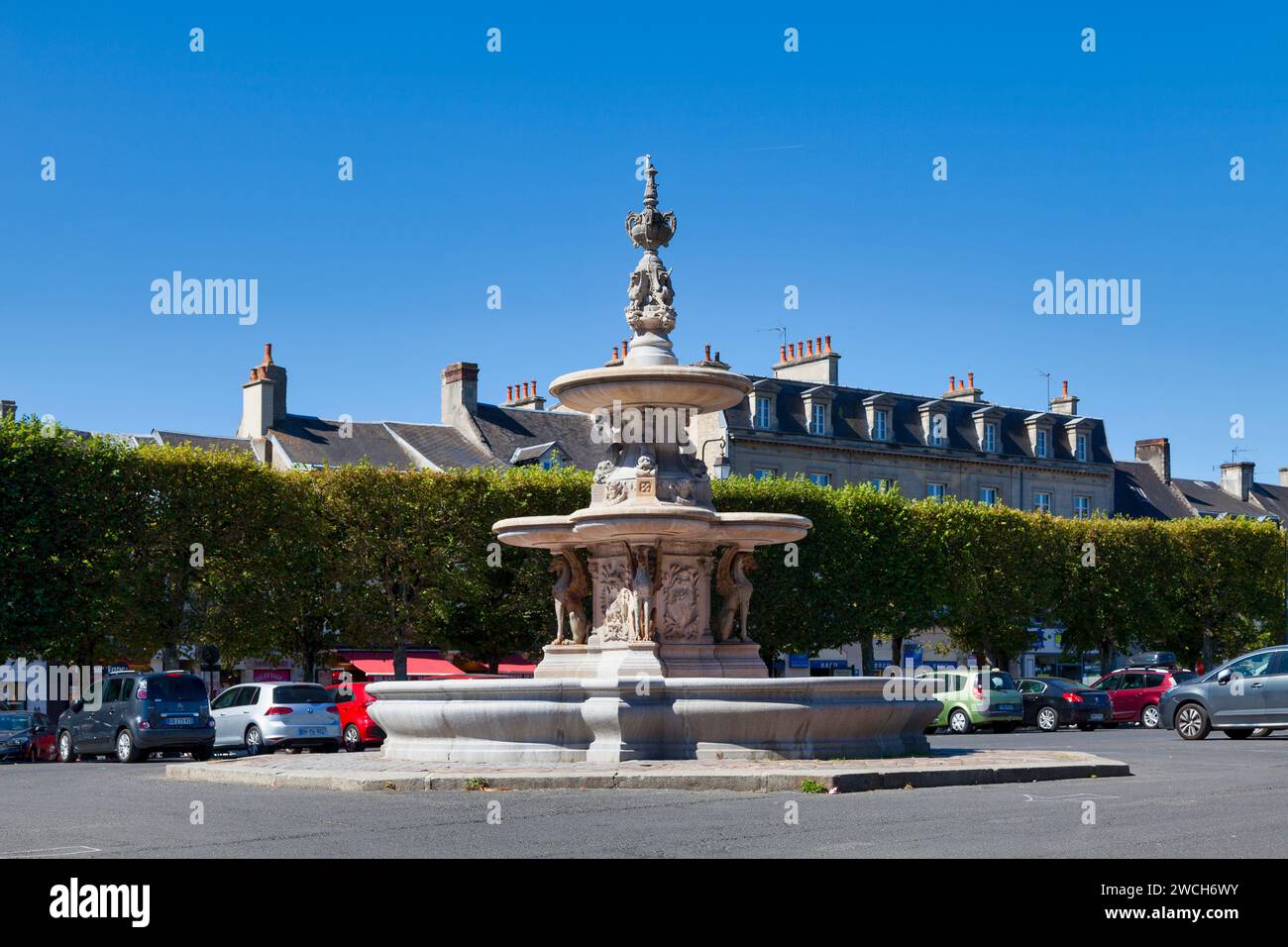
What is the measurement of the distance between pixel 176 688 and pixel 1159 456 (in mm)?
65899

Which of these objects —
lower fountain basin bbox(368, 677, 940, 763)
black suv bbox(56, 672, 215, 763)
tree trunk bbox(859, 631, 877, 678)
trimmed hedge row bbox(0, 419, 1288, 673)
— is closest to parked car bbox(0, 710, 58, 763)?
black suv bbox(56, 672, 215, 763)

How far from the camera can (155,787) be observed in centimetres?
1831

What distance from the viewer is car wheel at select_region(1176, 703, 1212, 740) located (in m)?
29.0

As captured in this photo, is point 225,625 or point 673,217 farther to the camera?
point 225,625

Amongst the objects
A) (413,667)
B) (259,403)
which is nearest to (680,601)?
(413,667)

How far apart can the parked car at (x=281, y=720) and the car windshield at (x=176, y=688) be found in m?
2.46

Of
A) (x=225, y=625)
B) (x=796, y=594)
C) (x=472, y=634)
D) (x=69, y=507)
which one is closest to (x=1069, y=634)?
(x=796, y=594)

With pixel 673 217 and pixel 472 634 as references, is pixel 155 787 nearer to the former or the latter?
pixel 673 217

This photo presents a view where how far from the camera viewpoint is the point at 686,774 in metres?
15.8

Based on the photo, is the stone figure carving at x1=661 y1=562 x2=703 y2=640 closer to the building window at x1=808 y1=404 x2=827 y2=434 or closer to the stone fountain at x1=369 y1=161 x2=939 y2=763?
the stone fountain at x1=369 y1=161 x2=939 y2=763

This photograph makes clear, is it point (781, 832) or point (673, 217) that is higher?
point (673, 217)

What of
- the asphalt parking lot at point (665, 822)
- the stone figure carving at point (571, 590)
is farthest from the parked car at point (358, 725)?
the asphalt parking lot at point (665, 822)
